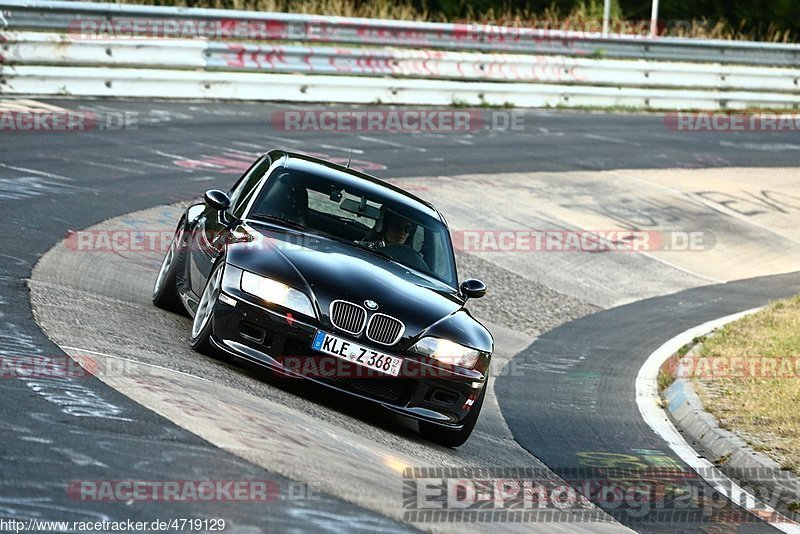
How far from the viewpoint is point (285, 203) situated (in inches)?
352

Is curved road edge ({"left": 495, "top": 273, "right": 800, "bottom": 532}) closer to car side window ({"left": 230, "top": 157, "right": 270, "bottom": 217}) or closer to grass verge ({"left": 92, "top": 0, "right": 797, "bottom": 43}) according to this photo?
car side window ({"left": 230, "top": 157, "right": 270, "bottom": 217})

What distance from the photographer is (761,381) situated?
10812mm

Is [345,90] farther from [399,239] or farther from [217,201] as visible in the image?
[399,239]

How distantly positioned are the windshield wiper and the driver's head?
1.99 feet

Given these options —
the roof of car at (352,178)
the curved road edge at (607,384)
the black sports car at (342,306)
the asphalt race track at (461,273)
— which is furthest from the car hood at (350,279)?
the curved road edge at (607,384)

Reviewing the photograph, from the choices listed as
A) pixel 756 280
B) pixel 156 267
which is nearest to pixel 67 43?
pixel 156 267

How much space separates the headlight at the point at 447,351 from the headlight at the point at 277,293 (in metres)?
0.69

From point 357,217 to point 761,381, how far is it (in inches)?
159

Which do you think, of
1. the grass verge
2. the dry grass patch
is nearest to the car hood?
the dry grass patch

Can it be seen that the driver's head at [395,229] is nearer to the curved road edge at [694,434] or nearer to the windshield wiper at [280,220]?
the windshield wiper at [280,220]

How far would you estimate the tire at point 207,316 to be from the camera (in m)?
7.82

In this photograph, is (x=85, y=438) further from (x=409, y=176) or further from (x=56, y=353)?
(x=409, y=176)

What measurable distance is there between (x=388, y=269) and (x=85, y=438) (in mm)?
3049

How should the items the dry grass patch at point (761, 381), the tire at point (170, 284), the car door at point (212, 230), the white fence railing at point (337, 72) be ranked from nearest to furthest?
the car door at point (212, 230) → the dry grass patch at point (761, 381) → the tire at point (170, 284) → the white fence railing at point (337, 72)
